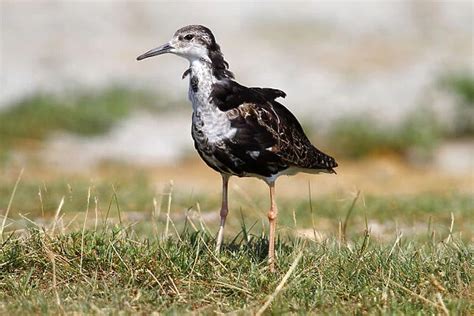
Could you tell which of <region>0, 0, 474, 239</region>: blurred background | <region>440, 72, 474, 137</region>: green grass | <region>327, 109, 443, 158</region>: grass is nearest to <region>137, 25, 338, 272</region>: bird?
<region>0, 0, 474, 239</region>: blurred background

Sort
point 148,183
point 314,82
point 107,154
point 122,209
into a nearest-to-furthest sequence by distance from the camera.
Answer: point 122,209
point 148,183
point 107,154
point 314,82

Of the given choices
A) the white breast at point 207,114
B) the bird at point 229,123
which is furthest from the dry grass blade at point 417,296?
the white breast at point 207,114

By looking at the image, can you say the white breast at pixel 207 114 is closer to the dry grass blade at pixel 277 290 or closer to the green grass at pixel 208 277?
the green grass at pixel 208 277

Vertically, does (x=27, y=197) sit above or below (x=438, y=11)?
below

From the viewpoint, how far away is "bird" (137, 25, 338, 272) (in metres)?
5.61

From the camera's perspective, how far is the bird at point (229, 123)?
18.4 ft

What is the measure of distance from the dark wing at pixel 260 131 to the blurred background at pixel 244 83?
3.20m

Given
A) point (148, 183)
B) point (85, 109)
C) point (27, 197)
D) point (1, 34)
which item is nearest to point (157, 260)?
point (27, 197)

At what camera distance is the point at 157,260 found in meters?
5.47

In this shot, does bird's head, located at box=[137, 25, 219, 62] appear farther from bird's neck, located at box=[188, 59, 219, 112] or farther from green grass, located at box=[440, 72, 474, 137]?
green grass, located at box=[440, 72, 474, 137]

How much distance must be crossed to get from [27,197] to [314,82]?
30.3 feet

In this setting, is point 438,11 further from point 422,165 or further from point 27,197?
point 27,197

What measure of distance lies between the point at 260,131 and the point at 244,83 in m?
11.1

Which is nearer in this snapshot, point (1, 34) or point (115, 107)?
point (115, 107)
